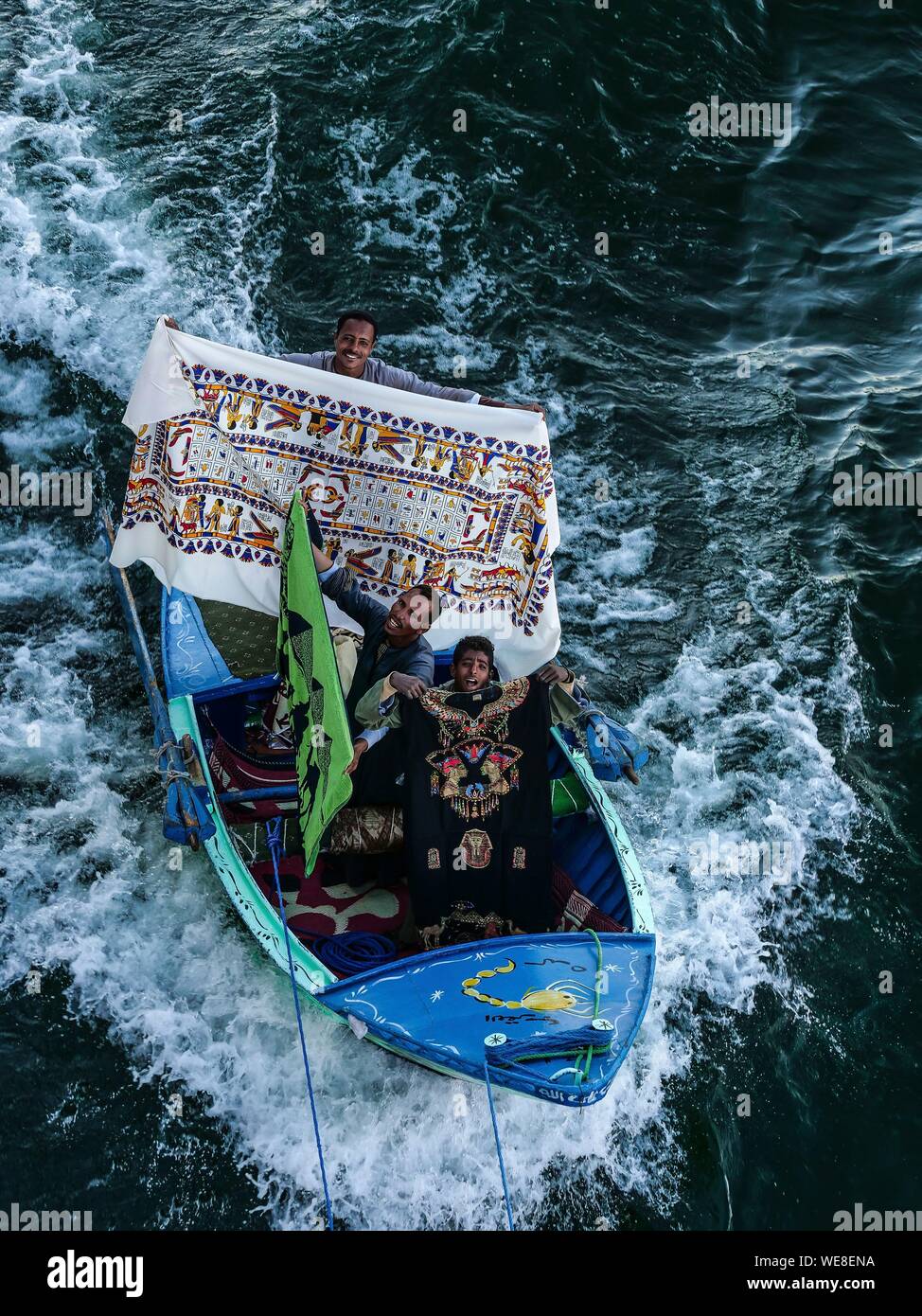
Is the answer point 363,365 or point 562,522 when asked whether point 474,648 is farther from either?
point 562,522

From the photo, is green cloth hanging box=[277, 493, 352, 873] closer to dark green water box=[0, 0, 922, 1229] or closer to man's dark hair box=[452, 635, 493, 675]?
man's dark hair box=[452, 635, 493, 675]

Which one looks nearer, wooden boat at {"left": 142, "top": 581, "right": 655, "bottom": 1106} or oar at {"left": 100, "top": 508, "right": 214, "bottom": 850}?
wooden boat at {"left": 142, "top": 581, "right": 655, "bottom": 1106}

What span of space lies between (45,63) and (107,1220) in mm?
11923

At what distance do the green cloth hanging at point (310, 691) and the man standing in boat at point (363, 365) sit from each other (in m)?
0.92

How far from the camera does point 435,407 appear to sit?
8555 mm

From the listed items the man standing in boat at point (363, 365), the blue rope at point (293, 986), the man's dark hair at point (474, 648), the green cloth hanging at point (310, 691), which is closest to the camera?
the blue rope at point (293, 986)

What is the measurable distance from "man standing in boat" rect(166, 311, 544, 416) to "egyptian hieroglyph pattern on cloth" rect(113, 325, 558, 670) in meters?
0.26

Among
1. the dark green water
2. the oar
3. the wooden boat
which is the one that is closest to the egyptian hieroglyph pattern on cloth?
the oar

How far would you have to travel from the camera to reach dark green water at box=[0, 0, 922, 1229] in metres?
7.98

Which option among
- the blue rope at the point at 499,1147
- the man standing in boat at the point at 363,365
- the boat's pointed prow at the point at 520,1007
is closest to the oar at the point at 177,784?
the boat's pointed prow at the point at 520,1007

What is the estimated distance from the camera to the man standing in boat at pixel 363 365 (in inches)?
348

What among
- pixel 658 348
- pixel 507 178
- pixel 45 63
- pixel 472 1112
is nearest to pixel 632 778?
pixel 472 1112

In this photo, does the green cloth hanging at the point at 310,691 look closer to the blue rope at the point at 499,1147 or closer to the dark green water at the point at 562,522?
the blue rope at the point at 499,1147
